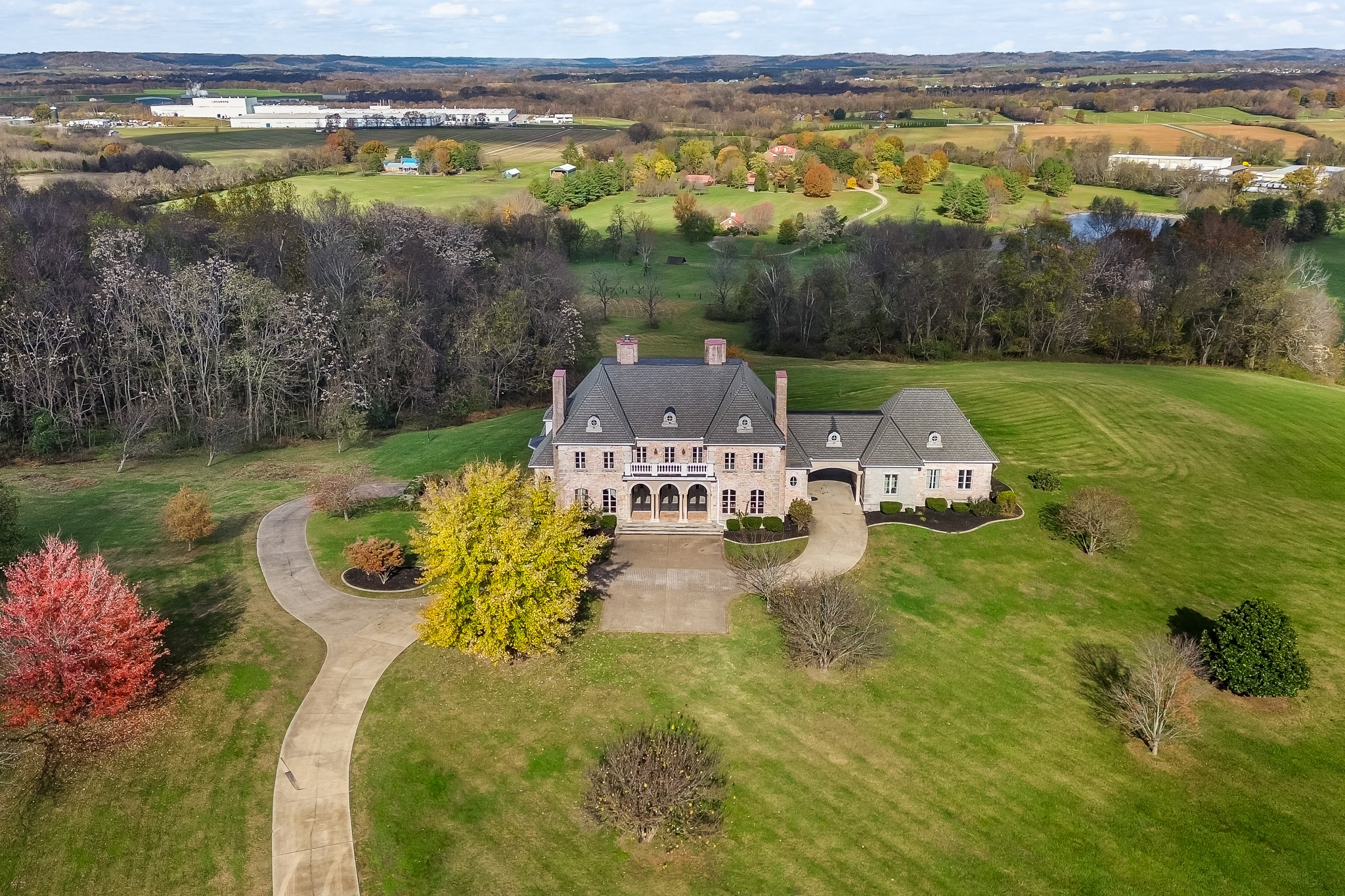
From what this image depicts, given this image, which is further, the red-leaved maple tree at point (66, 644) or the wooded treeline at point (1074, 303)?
the wooded treeline at point (1074, 303)

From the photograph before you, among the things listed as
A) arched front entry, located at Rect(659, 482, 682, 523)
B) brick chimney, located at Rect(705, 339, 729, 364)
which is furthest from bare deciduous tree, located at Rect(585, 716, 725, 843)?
brick chimney, located at Rect(705, 339, 729, 364)

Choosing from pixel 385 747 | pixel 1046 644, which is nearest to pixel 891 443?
pixel 1046 644

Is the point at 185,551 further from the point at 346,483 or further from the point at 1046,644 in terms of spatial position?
the point at 1046,644

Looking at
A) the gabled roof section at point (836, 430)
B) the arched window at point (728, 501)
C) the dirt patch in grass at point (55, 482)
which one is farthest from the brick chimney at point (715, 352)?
the dirt patch in grass at point (55, 482)

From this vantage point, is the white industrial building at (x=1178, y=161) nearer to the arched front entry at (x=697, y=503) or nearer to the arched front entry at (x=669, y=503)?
the arched front entry at (x=697, y=503)

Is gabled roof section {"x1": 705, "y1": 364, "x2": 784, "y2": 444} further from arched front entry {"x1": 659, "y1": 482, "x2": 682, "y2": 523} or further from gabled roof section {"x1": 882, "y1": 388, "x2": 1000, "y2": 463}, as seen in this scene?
gabled roof section {"x1": 882, "y1": 388, "x2": 1000, "y2": 463}

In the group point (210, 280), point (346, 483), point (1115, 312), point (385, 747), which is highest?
point (210, 280)

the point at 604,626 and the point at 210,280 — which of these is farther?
the point at 210,280
